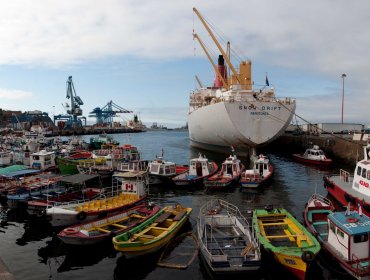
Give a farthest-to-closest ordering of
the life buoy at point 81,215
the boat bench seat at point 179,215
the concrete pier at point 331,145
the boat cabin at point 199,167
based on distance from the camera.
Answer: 1. the concrete pier at point 331,145
2. the boat cabin at point 199,167
3. the life buoy at point 81,215
4. the boat bench seat at point 179,215

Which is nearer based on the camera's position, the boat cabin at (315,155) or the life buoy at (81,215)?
the life buoy at (81,215)

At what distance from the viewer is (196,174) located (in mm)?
38500

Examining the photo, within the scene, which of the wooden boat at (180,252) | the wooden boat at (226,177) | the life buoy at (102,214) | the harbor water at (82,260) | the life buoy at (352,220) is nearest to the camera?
the life buoy at (352,220)

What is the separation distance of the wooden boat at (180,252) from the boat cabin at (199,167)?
56.9 feet

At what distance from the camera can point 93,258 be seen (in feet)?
60.7

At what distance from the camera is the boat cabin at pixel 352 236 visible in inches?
585

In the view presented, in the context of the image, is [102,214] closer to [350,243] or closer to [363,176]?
[350,243]

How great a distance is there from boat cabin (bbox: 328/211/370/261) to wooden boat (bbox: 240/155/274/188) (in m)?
17.3

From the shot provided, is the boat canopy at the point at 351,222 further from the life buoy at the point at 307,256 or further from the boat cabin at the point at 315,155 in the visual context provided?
the boat cabin at the point at 315,155

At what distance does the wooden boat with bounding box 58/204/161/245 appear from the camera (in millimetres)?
18359

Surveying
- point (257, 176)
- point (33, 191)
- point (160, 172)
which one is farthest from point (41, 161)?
point (257, 176)

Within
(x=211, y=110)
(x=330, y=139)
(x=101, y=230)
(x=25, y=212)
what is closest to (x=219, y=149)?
(x=211, y=110)

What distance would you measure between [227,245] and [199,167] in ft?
69.8

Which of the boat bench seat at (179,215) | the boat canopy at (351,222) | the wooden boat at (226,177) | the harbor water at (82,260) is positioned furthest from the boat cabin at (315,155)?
the boat canopy at (351,222)
